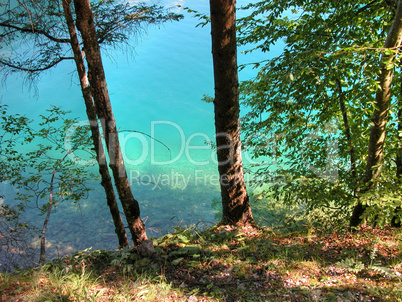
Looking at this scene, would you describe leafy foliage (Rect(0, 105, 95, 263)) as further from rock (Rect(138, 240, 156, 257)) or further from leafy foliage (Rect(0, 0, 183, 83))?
rock (Rect(138, 240, 156, 257))

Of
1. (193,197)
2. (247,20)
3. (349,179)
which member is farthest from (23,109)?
(349,179)

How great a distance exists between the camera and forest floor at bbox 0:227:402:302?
8.02 feet

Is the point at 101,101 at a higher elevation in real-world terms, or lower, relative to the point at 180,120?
lower

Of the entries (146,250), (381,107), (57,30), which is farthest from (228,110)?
(57,30)

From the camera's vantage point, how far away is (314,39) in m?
3.88

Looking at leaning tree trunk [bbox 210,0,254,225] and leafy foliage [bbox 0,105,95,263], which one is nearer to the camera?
leaning tree trunk [bbox 210,0,254,225]

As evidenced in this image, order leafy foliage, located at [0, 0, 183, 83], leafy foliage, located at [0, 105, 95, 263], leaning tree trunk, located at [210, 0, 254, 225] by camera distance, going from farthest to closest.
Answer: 1. leafy foliage, located at [0, 105, 95, 263]
2. leafy foliage, located at [0, 0, 183, 83]
3. leaning tree trunk, located at [210, 0, 254, 225]

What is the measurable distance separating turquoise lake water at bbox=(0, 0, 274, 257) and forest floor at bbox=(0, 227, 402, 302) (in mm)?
1066

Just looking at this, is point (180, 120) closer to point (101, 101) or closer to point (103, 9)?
point (103, 9)

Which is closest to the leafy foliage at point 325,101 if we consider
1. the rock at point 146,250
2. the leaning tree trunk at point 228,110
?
the leaning tree trunk at point 228,110

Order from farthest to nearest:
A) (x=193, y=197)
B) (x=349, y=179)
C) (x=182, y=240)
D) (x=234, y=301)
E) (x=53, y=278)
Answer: (x=193, y=197)
(x=349, y=179)
(x=182, y=240)
(x=53, y=278)
(x=234, y=301)

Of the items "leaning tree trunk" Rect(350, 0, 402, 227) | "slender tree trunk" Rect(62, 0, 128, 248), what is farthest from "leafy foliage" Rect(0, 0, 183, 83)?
"leaning tree trunk" Rect(350, 0, 402, 227)

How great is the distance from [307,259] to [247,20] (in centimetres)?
409

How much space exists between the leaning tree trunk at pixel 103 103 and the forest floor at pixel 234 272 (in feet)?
1.69
